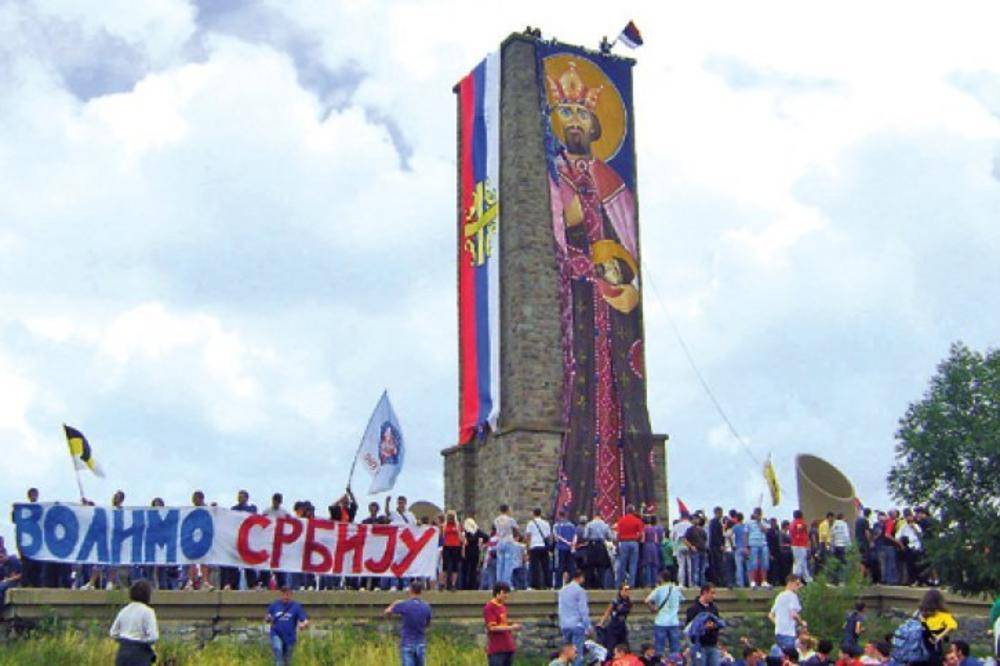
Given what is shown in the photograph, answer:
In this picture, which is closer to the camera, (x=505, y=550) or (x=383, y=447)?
(x=505, y=550)

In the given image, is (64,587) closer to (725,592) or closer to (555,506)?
(725,592)

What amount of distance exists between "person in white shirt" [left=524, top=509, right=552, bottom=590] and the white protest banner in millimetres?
1872

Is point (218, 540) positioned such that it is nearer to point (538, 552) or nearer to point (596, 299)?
point (538, 552)

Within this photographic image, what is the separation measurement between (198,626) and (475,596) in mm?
4396

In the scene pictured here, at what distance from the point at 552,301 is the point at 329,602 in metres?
14.4

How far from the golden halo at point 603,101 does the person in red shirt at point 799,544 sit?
13054mm

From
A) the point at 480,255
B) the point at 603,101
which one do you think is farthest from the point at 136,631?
the point at 603,101

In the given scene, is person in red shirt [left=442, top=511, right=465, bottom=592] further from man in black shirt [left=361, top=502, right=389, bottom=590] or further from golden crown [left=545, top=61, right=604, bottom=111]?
golden crown [left=545, top=61, right=604, bottom=111]

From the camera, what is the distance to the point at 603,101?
34.8m

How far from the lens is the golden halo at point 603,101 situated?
3428 centimetres

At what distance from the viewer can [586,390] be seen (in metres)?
32.5

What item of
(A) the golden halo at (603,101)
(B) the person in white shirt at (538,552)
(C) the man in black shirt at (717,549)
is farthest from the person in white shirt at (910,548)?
(A) the golden halo at (603,101)

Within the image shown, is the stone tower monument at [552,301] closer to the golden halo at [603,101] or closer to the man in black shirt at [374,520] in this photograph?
the golden halo at [603,101]

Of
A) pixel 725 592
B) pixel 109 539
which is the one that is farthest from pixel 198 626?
pixel 725 592
